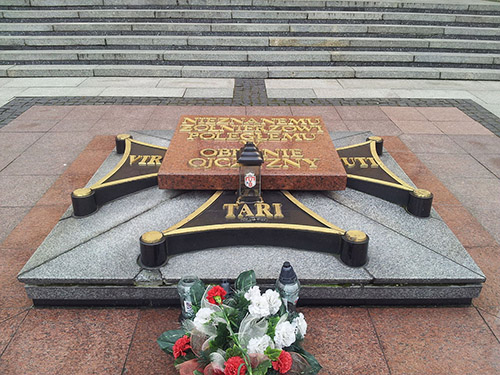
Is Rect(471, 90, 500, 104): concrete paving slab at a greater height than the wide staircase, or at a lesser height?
lesser

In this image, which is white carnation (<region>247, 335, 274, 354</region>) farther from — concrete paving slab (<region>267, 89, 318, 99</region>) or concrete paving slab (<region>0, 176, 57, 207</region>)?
concrete paving slab (<region>267, 89, 318, 99</region>)

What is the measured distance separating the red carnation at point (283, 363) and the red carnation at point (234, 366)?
20cm

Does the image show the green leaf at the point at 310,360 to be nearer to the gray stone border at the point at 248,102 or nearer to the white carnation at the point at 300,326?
the white carnation at the point at 300,326

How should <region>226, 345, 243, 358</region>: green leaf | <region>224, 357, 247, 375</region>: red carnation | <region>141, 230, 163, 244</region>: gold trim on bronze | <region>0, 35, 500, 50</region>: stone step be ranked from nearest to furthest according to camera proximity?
<region>224, 357, 247, 375</region>: red carnation → <region>226, 345, 243, 358</region>: green leaf → <region>141, 230, 163, 244</region>: gold trim on bronze → <region>0, 35, 500, 50</region>: stone step

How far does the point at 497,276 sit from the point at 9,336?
3.82m

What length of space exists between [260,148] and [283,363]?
268cm

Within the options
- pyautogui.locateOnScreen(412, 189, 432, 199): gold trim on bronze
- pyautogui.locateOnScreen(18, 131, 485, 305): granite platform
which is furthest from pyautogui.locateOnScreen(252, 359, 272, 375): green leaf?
pyautogui.locateOnScreen(412, 189, 432, 199): gold trim on bronze

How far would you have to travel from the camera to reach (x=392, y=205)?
419 cm

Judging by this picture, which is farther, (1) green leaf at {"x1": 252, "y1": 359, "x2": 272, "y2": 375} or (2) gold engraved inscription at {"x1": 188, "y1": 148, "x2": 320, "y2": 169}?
(2) gold engraved inscription at {"x1": 188, "y1": 148, "x2": 320, "y2": 169}

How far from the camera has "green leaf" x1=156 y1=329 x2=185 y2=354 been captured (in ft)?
8.42

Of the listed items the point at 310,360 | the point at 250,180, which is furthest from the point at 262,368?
the point at 250,180

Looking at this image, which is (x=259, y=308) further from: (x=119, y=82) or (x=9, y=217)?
(x=119, y=82)

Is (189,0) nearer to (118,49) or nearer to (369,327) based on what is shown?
(118,49)

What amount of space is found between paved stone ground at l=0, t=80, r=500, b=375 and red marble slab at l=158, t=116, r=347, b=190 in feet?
4.00
